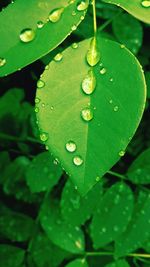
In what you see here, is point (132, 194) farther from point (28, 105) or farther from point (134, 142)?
point (28, 105)

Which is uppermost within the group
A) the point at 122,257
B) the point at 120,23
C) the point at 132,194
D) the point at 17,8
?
the point at 17,8

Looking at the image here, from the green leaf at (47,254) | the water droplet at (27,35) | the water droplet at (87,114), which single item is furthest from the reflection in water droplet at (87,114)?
the green leaf at (47,254)

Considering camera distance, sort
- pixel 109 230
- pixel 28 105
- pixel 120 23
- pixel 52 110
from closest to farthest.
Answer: pixel 52 110, pixel 109 230, pixel 120 23, pixel 28 105

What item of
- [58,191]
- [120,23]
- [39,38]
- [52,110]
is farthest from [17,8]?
[58,191]

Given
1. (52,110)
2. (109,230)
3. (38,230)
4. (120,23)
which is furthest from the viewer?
(38,230)

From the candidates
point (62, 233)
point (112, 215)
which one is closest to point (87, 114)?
point (112, 215)

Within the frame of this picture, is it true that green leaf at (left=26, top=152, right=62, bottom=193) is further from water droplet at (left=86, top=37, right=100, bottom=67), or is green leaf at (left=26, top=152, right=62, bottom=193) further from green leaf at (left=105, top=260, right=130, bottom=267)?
water droplet at (left=86, top=37, right=100, bottom=67)
